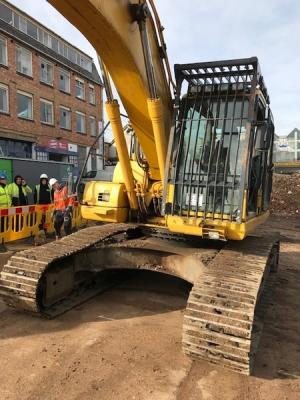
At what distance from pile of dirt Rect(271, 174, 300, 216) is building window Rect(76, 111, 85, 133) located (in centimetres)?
1490

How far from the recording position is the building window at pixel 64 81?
29.1 metres

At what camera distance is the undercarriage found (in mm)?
3953

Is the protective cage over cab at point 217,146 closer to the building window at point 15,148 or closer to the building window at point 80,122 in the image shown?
the building window at point 15,148

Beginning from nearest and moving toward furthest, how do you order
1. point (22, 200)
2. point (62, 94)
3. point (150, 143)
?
point (150, 143), point (22, 200), point (62, 94)

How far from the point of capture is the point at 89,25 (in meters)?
4.24

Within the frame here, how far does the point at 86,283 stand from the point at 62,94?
24.9 metres

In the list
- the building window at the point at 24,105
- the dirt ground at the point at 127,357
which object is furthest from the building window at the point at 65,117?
the dirt ground at the point at 127,357

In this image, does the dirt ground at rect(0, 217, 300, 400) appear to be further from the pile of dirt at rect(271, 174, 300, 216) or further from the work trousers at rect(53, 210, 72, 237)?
the pile of dirt at rect(271, 174, 300, 216)

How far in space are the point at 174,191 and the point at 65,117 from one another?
Result: 25713mm

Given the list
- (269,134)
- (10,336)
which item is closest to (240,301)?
(10,336)

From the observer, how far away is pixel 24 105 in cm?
2559

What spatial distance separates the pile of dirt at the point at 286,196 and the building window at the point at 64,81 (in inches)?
622

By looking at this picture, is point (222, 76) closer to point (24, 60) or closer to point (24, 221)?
point (24, 221)

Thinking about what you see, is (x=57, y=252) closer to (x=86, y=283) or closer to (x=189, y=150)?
(x=86, y=283)
